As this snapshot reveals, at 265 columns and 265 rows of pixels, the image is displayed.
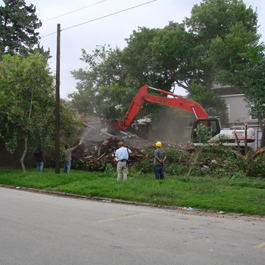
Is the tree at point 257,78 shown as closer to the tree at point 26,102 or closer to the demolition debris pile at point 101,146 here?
the demolition debris pile at point 101,146

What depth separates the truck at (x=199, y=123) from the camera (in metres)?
18.1

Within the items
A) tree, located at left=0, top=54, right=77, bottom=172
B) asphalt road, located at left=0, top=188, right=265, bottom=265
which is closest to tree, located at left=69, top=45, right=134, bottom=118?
tree, located at left=0, top=54, right=77, bottom=172

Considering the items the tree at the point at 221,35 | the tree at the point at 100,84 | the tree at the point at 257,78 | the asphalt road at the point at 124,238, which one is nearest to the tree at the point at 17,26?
the tree at the point at 100,84

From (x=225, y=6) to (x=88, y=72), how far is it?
16.3m

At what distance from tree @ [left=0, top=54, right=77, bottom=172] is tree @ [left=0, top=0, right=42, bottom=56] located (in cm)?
1124

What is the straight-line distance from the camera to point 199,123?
66.4 ft

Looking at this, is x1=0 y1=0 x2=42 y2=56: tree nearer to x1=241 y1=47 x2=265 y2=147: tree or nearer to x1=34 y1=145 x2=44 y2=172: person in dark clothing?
x1=34 y1=145 x2=44 y2=172: person in dark clothing

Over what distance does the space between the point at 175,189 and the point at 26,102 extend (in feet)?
35.1

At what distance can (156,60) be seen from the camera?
34094 millimetres

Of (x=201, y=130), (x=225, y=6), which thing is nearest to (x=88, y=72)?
(x=225, y=6)

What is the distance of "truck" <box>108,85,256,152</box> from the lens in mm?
18141

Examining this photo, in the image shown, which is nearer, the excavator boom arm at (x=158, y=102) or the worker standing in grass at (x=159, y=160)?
the worker standing in grass at (x=159, y=160)

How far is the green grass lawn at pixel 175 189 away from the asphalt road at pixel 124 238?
884 mm

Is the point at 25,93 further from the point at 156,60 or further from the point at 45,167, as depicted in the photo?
the point at 156,60
